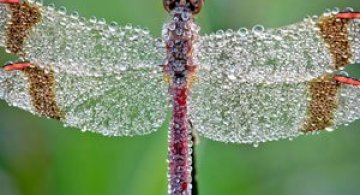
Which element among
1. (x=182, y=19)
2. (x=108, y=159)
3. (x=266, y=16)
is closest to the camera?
(x=182, y=19)

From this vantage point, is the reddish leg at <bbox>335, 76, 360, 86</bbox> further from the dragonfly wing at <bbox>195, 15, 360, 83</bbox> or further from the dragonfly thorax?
the dragonfly thorax

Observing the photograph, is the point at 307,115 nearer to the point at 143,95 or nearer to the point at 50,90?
the point at 143,95

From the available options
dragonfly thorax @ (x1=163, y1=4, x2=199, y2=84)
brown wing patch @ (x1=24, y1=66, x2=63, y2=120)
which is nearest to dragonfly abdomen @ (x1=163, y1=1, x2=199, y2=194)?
dragonfly thorax @ (x1=163, y1=4, x2=199, y2=84)

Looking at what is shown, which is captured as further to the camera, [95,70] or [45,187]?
[45,187]

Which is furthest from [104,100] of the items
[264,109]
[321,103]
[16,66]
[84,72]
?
[321,103]

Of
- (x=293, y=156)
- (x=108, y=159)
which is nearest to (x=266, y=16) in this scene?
(x=293, y=156)

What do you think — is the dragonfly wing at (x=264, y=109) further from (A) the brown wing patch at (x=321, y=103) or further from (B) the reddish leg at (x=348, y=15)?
(B) the reddish leg at (x=348, y=15)

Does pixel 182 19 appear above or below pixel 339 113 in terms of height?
above
